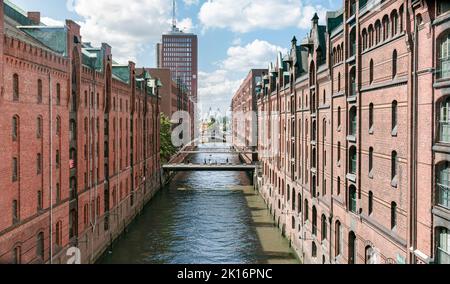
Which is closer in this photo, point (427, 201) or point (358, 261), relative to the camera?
point (427, 201)

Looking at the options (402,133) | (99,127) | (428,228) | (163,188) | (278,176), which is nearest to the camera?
(428,228)

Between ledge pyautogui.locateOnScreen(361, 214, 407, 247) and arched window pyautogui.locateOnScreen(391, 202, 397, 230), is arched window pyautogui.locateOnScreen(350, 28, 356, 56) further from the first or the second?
arched window pyautogui.locateOnScreen(391, 202, 397, 230)

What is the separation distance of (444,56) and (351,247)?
10.7m

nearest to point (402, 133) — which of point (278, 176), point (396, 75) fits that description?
point (396, 75)

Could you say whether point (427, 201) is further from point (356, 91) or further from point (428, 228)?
point (356, 91)

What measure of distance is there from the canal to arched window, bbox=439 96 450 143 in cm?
1893

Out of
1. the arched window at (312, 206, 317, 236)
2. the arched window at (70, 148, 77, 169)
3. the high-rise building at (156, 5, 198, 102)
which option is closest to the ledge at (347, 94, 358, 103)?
the arched window at (312, 206, 317, 236)

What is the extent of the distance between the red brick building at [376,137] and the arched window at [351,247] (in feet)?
0.15

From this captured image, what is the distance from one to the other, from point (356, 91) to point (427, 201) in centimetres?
723

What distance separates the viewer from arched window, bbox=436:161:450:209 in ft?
40.6

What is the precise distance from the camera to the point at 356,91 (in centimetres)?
1933
